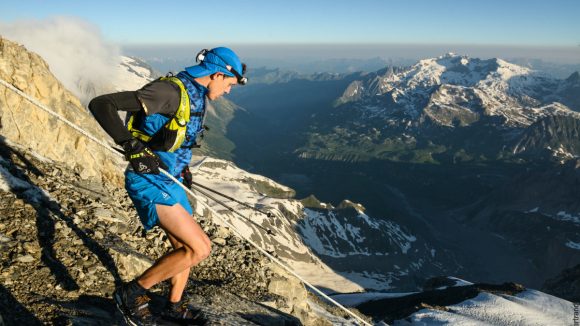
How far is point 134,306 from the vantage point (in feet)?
29.0

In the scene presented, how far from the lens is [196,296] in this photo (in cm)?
1483

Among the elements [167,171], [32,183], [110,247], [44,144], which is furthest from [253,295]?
[44,144]

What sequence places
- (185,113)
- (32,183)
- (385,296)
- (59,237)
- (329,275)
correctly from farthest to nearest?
(329,275) → (385,296) → (32,183) → (59,237) → (185,113)

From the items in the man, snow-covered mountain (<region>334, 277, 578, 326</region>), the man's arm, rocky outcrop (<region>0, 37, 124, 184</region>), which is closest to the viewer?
the man's arm

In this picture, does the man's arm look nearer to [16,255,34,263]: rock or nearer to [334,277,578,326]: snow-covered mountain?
[16,255,34,263]: rock

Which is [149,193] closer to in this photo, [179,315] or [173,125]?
[173,125]

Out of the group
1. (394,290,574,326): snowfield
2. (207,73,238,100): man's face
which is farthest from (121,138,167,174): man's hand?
(394,290,574,326): snowfield

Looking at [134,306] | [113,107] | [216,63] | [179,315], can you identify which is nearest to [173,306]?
[179,315]

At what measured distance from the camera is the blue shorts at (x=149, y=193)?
322 inches

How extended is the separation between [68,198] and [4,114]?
11.9 m

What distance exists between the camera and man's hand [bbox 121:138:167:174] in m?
7.57

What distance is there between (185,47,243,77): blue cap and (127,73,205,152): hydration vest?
360 mm

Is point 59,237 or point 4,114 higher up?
point 4,114

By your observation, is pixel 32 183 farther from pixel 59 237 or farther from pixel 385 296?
pixel 385 296
